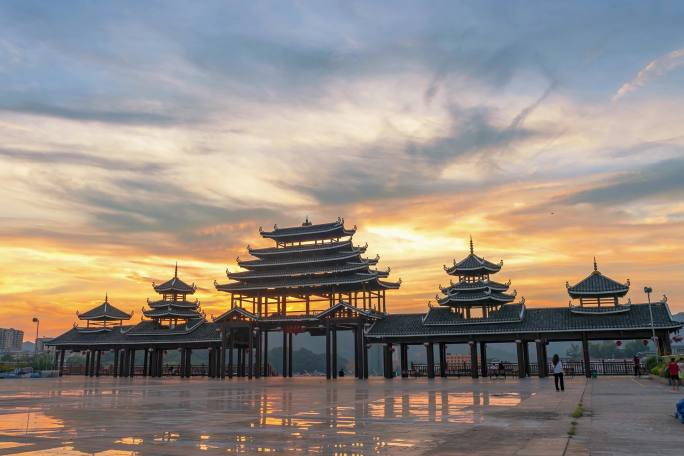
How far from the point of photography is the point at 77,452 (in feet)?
30.6

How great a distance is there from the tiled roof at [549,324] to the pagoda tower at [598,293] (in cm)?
72

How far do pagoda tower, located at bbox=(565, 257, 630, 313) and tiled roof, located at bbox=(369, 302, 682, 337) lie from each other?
0.72 meters

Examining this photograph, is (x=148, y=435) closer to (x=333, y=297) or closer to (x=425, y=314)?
(x=425, y=314)

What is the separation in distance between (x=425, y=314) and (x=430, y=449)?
4435cm

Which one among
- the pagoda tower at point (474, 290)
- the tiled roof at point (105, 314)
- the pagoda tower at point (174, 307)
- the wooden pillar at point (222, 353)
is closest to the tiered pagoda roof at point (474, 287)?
the pagoda tower at point (474, 290)

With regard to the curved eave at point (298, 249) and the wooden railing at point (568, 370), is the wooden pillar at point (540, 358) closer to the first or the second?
the wooden railing at point (568, 370)

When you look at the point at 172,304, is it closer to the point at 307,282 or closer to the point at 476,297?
the point at 307,282

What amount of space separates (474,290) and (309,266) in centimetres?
1788

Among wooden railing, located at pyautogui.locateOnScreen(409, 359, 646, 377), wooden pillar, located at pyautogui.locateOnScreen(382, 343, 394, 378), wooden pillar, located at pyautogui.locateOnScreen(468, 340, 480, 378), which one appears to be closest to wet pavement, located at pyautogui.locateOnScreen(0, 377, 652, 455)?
wooden pillar, located at pyautogui.locateOnScreen(468, 340, 480, 378)

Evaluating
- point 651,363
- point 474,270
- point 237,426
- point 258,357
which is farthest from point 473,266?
point 237,426

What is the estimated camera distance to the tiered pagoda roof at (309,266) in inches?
2287

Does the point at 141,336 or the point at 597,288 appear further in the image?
the point at 141,336

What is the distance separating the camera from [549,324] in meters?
47.6

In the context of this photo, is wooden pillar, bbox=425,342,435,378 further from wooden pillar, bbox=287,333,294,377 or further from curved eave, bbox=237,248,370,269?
wooden pillar, bbox=287,333,294,377
